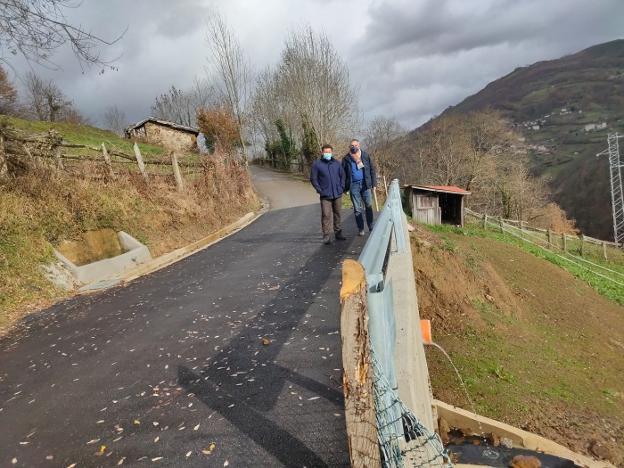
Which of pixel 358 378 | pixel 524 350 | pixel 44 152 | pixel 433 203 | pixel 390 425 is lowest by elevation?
pixel 524 350

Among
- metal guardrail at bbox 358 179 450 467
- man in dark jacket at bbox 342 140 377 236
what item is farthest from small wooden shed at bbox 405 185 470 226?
metal guardrail at bbox 358 179 450 467

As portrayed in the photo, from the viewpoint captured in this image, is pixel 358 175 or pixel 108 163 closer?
pixel 358 175

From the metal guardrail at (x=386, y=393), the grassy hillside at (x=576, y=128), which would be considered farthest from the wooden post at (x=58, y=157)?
the grassy hillside at (x=576, y=128)

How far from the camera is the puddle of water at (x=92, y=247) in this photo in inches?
368

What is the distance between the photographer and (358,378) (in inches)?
65.1

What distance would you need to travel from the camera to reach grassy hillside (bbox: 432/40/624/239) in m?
78.7

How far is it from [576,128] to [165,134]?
427ft

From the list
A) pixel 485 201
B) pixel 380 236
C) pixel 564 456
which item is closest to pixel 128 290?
pixel 380 236

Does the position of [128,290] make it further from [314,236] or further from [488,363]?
[488,363]

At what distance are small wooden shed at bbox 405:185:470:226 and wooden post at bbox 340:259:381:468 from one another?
75.8 feet

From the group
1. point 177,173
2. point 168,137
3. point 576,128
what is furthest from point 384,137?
point 576,128

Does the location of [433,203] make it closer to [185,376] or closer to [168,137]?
[185,376]

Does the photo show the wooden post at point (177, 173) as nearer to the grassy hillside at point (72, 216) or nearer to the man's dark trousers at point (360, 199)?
the grassy hillside at point (72, 216)

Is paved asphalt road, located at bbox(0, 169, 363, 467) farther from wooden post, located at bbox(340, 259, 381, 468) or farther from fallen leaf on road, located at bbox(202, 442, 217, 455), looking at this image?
wooden post, located at bbox(340, 259, 381, 468)
